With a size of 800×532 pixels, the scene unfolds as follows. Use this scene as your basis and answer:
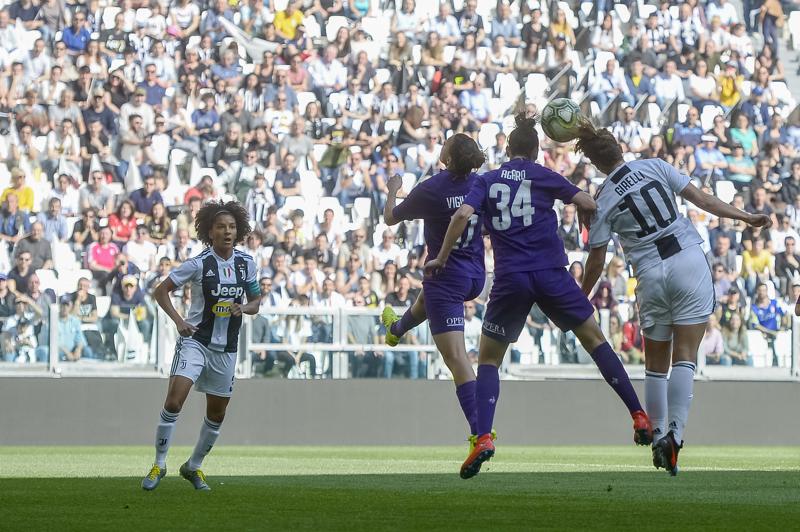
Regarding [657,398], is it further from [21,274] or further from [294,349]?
[21,274]

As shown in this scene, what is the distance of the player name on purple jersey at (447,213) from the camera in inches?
397

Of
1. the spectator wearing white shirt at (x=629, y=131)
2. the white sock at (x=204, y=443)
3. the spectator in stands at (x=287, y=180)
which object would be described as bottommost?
the white sock at (x=204, y=443)

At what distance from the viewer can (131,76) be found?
21969mm

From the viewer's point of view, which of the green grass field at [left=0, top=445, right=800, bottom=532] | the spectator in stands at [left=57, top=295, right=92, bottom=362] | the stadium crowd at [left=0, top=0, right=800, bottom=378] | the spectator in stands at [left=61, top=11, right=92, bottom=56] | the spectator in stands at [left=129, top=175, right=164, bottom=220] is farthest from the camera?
the spectator in stands at [left=61, top=11, right=92, bottom=56]

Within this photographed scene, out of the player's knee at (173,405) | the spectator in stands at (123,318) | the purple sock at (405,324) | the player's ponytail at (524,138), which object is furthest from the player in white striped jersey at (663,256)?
the spectator in stands at (123,318)

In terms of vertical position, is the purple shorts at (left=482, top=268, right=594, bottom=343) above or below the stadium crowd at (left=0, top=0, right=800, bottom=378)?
below

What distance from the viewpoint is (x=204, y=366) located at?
9547 mm

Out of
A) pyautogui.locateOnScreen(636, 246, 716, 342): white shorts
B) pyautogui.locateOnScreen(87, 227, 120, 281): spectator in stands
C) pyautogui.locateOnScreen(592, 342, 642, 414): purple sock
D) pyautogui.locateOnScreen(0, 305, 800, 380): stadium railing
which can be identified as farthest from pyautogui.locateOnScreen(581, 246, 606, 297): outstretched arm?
pyautogui.locateOnScreen(87, 227, 120, 281): spectator in stands

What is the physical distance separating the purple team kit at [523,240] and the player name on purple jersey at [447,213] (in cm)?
77

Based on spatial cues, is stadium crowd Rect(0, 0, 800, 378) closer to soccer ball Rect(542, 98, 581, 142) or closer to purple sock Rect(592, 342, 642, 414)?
soccer ball Rect(542, 98, 581, 142)

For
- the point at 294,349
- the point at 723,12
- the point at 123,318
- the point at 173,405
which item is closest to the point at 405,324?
the point at 173,405

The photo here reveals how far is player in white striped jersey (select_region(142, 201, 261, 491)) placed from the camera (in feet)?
31.0

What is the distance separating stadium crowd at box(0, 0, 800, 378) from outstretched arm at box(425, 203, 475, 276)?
8.17m

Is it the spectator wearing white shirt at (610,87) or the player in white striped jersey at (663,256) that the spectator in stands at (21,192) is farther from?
the player in white striped jersey at (663,256)
